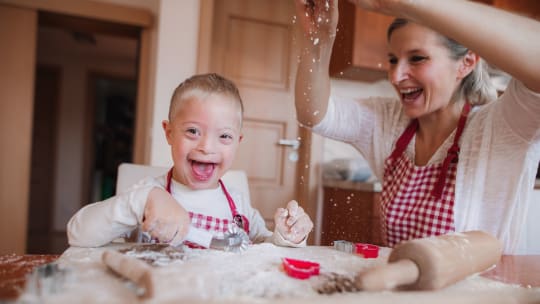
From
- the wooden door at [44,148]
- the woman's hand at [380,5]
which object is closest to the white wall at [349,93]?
the woman's hand at [380,5]

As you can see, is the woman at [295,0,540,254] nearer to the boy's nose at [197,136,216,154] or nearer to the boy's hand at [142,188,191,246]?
the boy's nose at [197,136,216,154]

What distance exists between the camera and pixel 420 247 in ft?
1.55

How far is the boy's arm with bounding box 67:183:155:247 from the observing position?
64 centimetres

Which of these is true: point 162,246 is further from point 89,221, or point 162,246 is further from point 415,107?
point 415,107

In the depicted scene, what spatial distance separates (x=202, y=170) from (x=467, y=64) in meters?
0.72

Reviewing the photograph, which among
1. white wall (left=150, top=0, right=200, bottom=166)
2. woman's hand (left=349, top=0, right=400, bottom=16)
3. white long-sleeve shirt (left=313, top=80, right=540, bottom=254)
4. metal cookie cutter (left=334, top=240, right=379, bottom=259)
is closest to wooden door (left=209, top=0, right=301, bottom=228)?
white wall (left=150, top=0, right=200, bottom=166)

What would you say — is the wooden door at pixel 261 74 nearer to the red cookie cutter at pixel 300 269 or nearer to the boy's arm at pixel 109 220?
the boy's arm at pixel 109 220

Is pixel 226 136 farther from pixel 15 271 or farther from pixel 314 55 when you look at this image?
pixel 15 271

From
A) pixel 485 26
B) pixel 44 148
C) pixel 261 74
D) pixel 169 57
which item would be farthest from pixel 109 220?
pixel 44 148

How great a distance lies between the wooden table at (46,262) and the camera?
0.43 meters

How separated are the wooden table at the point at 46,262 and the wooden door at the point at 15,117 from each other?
2.44 m

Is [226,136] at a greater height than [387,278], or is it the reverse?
[226,136]

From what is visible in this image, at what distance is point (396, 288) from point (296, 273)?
0.40 ft

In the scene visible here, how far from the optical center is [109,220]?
2.14ft
